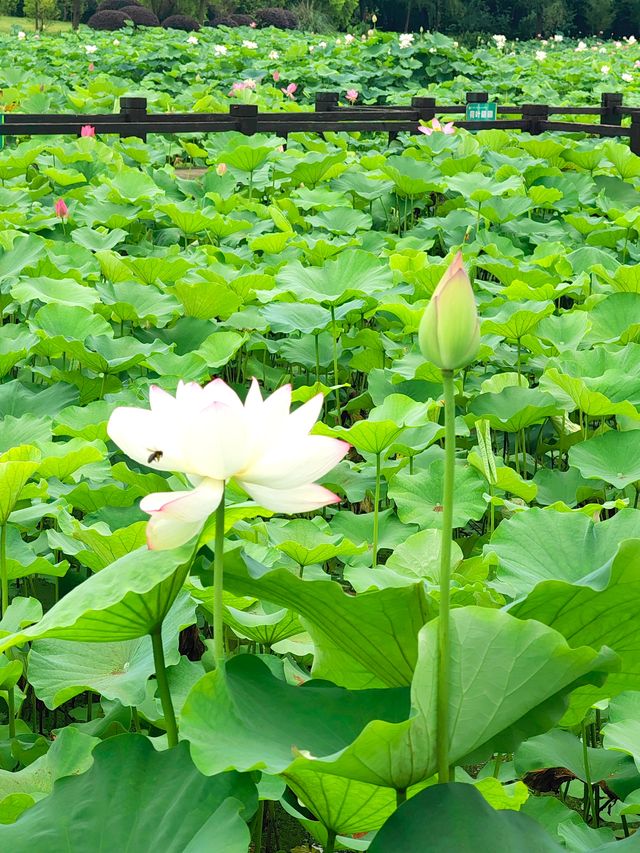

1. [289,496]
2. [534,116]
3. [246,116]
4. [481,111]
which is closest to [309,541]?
[289,496]

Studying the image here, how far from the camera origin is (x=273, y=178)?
4629 millimetres

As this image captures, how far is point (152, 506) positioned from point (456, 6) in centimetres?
2751

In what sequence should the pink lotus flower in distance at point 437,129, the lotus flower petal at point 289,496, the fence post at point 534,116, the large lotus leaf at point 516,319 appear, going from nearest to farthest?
1. the lotus flower petal at point 289,496
2. the large lotus leaf at point 516,319
3. the pink lotus flower in distance at point 437,129
4. the fence post at point 534,116

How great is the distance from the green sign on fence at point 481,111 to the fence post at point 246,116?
1428 millimetres

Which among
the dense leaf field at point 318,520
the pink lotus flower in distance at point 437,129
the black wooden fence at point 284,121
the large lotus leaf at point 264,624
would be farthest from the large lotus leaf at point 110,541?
the pink lotus flower in distance at point 437,129

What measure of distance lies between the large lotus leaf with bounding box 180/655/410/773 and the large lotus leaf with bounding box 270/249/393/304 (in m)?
1.82

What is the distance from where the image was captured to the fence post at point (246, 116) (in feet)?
17.3

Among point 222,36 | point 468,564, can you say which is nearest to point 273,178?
point 468,564

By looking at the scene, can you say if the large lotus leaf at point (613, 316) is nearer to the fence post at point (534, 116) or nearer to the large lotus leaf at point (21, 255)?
the large lotus leaf at point (21, 255)

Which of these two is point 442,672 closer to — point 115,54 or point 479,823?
point 479,823

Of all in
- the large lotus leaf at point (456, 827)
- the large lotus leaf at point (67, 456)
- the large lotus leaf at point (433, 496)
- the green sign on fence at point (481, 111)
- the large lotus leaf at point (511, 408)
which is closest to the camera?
the large lotus leaf at point (456, 827)

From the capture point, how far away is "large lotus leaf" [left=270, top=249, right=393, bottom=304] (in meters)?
2.56

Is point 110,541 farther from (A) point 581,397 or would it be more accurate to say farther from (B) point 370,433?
(A) point 581,397

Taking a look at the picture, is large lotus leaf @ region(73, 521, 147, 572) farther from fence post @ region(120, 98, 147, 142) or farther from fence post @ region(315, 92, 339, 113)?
fence post @ region(315, 92, 339, 113)
